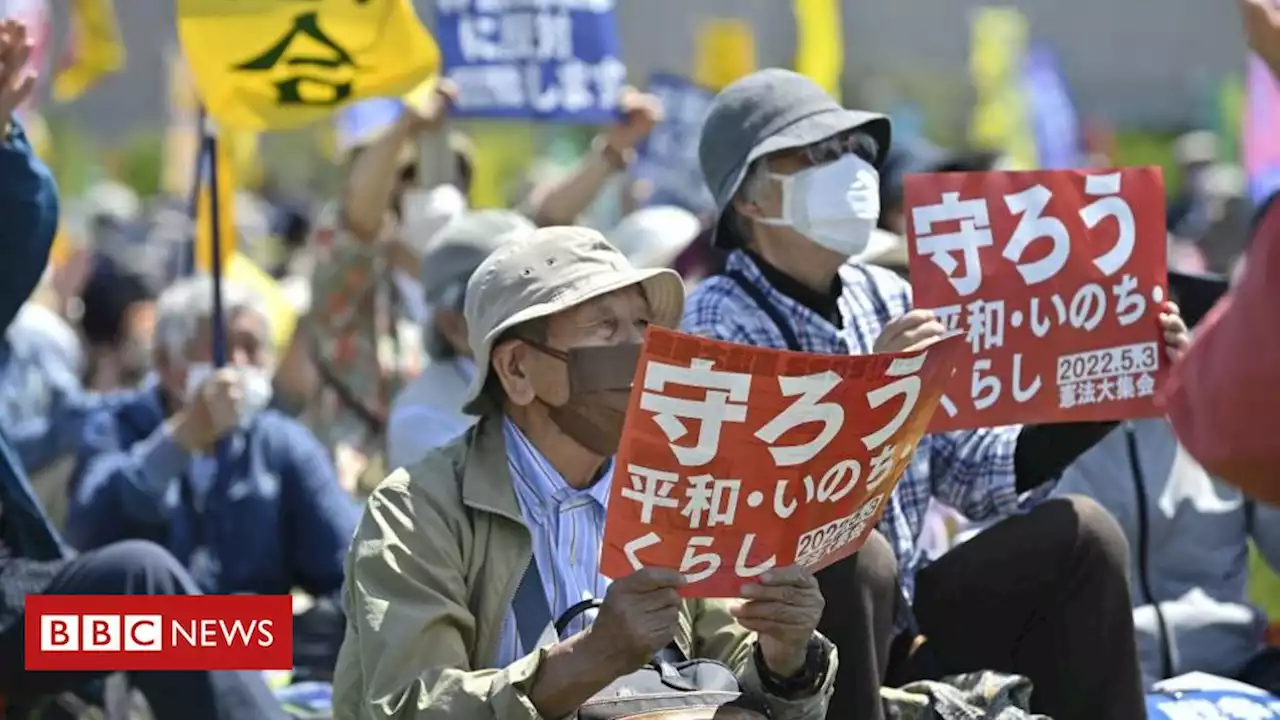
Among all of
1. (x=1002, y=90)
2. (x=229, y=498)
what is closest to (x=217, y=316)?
(x=229, y=498)

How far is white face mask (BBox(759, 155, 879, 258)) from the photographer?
4.72 metres

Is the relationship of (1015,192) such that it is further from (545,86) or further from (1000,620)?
(545,86)

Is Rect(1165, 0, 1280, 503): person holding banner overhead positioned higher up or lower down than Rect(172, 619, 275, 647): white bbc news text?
higher up

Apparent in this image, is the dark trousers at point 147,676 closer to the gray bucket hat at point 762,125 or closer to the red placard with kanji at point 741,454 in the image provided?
the red placard with kanji at point 741,454

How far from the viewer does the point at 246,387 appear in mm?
5809

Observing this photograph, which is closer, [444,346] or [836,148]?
[836,148]

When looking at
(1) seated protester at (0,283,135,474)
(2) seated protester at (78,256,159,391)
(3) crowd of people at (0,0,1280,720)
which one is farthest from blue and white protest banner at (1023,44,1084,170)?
(1) seated protester at (0,283,135,474)

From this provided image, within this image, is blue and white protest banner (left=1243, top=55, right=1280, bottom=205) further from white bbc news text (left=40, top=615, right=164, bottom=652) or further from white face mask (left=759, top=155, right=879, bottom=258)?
white bbc news text (left=40, top=615, right=164, bottom=652)

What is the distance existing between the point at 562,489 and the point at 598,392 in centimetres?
19

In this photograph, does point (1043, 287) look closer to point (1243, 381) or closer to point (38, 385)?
point (1243, 381)

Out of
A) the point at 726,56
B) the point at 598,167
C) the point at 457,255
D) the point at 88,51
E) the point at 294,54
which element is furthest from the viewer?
the point at 726,56

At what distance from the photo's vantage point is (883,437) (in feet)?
12.1

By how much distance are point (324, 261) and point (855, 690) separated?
3.81 metres

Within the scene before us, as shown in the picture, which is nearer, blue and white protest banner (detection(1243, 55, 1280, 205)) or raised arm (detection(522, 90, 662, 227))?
raised arm (detection(522, 90, 662, 227))
